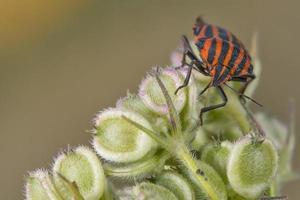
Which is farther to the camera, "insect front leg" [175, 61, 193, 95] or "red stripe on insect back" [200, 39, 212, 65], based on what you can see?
"red stripe on insect back" [200, 39, 212, 65]

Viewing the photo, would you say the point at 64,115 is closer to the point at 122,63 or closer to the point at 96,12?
the point at 122,63

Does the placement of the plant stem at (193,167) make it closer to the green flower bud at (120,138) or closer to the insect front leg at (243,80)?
the green flower bud at (120,138)

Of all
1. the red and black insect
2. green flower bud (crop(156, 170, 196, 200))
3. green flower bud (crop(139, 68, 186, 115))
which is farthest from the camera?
the red and black insect

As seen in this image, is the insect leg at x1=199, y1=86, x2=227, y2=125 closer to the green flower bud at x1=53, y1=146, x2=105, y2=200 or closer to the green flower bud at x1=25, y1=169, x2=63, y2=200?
the green flower bud at x1=53, y1=146, x2=105, y2=200

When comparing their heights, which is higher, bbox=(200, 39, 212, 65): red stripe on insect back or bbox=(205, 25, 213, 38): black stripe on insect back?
bbox=(205, 25, 213, 38): black stripe on insect back

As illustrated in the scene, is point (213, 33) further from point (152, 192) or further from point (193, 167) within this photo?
point (152, 192)

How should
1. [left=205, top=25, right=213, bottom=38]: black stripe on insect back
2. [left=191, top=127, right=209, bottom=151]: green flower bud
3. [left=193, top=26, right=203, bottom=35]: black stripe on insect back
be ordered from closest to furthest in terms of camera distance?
[left=191, top=127, right=209, bottom=151]: green flower bud
[left=205, top=25, right=213, bottom=38]: black stripe on insect back
[left=193, top=26, right=203, bottom=35]: black stripe on insect back

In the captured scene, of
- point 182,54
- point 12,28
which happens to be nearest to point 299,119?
point 12,28

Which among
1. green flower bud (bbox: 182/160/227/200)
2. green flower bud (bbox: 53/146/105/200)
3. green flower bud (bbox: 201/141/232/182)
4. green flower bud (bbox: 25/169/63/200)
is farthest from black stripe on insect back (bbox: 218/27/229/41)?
green flower bud (bbox: 25/169/63/200)
